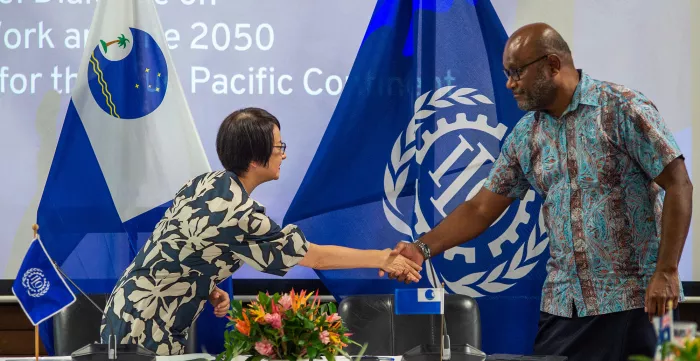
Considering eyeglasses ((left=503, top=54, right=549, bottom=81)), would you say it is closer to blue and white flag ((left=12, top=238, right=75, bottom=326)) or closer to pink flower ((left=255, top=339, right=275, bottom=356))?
pink flower ((left=255, top=339, right=275, bottom=356))

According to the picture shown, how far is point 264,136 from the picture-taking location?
10.0 ft

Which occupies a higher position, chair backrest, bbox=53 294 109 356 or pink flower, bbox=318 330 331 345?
pink flower, bbox=318 330 331 345

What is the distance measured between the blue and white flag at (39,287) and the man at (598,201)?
182 cm

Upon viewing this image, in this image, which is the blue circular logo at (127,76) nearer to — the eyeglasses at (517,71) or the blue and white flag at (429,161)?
the blue and white flag at (429,161)

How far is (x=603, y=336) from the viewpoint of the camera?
3.07 metres

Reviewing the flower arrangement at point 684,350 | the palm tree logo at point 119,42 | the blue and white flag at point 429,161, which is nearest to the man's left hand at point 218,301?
the blue and white flag at point 429,161

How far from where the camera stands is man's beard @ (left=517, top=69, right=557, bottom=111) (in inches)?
124

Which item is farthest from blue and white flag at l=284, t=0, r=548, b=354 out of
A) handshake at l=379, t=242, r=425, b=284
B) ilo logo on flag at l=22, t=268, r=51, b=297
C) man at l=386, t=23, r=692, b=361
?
ilo logo on flag at l=22, t=268, r=51, b=297

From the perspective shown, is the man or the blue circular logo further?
the blue circular logo

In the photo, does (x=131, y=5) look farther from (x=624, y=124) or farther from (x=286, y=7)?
(x=624, y=124)

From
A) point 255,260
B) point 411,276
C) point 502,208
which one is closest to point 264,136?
point 255,260

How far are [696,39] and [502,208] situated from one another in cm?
127

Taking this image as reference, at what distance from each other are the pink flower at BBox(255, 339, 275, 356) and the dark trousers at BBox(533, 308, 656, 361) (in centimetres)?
144

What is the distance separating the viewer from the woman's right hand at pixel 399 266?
3393mm
